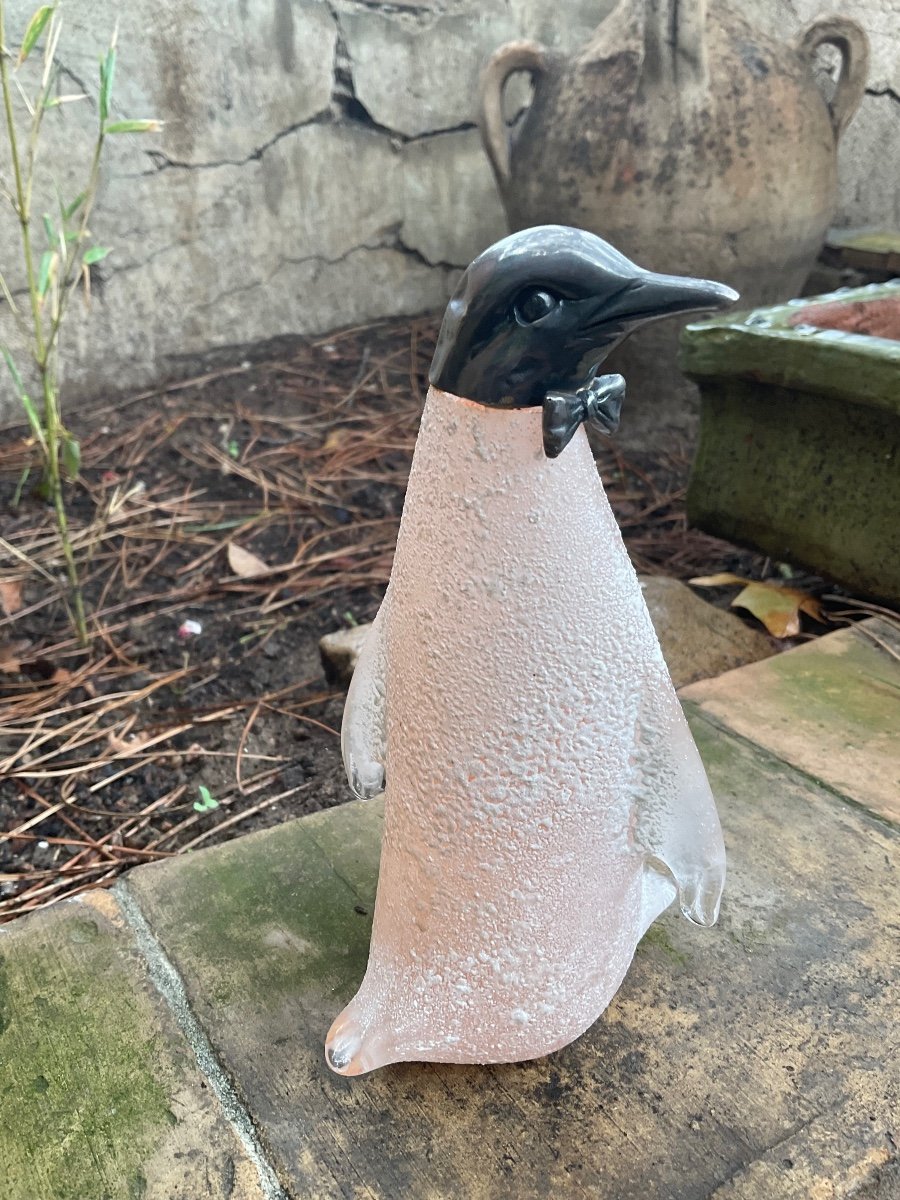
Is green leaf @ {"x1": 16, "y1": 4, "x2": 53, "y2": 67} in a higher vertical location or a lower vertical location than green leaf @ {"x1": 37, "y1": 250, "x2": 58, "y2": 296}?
higher

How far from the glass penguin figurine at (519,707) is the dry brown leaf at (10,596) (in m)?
1.34

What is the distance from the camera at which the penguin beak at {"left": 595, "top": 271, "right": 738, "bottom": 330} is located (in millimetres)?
695

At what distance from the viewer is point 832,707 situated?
1.41 meters

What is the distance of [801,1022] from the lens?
917 mm

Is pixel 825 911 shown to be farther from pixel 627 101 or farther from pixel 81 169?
pixel 81 169

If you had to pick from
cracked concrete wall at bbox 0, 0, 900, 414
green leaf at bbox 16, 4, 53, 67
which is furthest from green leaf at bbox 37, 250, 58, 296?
cracked concrete wall at bbox 0, 0, 900, 414

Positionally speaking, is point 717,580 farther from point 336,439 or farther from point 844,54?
point 844,54

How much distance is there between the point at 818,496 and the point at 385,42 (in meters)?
1.92

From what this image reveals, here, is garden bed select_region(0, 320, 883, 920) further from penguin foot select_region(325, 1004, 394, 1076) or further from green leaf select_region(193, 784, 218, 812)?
penguin foot select_region(325, 1004, 394, 1076)

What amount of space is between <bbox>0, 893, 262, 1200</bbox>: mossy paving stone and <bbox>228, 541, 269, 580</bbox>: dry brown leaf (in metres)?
1.15

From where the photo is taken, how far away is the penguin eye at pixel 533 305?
2.27 feet

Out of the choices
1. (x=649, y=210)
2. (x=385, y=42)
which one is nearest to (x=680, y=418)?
(x=649, y=210)

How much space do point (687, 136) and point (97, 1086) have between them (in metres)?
2.38

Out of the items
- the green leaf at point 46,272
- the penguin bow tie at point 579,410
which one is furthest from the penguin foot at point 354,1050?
the green leaf at point 46,272
